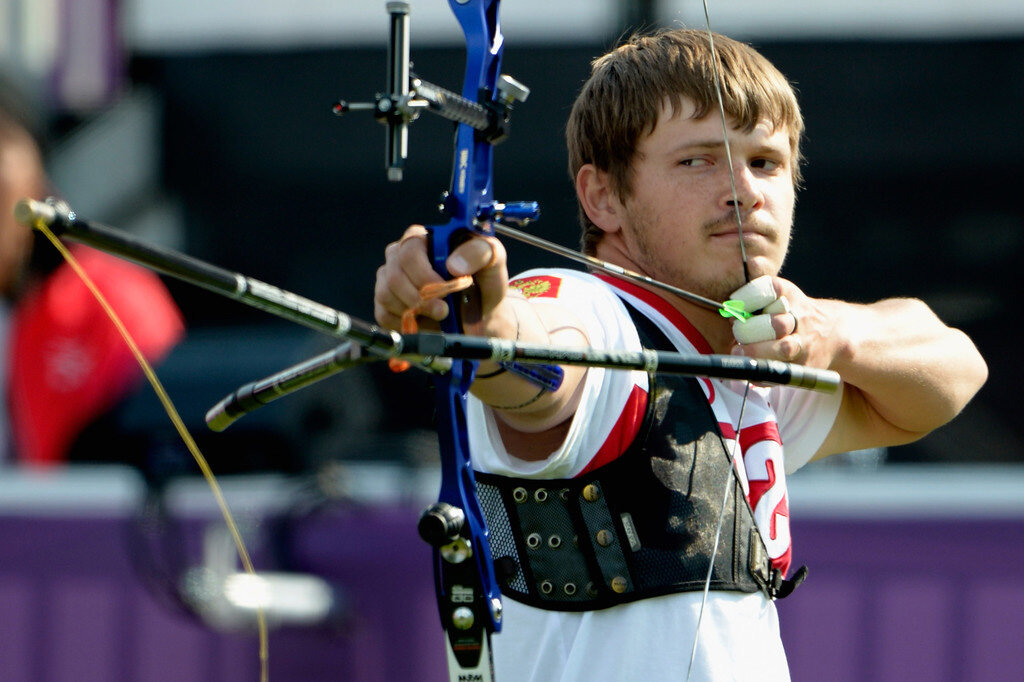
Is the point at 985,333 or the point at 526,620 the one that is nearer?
the point at 526,620

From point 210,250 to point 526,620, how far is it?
16.3ft

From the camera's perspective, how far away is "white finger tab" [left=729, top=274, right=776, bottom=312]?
1.67 m

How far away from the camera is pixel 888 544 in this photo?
10.4ft

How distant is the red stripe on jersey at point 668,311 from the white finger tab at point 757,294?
82mm

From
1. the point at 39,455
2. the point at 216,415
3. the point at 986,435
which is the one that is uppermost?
the point at 986,435

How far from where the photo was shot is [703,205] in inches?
67.7

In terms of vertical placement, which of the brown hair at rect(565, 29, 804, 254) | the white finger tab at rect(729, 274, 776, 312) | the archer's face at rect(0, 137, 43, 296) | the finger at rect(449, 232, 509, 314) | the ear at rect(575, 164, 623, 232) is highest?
the archer's face at rect(0, 137, 43, 296)

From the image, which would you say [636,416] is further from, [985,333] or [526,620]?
[985,333]

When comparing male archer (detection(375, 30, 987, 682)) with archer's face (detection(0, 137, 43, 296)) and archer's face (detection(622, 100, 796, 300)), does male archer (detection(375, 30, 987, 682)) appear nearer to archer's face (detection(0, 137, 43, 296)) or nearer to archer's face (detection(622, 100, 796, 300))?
archer's face (detection(622, 100, 796, 300))

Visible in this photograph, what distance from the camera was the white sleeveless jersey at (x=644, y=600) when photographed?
1546 millimetres

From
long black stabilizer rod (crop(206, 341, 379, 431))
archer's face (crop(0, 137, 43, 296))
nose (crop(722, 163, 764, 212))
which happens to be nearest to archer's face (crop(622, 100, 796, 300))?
nose (crop(722, 163, 764, 212))

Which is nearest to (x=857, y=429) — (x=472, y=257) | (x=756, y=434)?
(x=756, y=434)

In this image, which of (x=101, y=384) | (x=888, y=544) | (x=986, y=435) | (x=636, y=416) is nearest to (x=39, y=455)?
(x=101, y=384)

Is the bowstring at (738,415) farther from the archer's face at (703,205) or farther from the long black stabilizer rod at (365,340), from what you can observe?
the long black stabilizer rod at (365,340)
